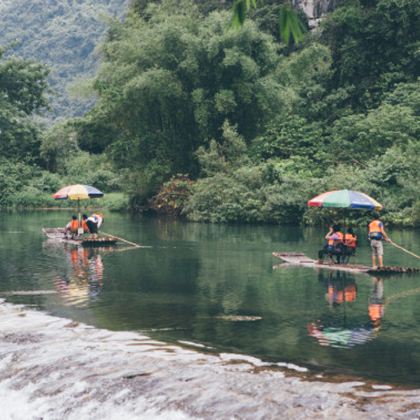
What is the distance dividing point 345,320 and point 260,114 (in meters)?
34.9

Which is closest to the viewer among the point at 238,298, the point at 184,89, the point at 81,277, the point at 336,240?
the point at 238,298

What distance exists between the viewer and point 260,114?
162 feet

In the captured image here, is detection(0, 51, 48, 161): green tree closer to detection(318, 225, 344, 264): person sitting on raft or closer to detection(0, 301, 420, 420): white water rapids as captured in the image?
detection(318, 225, 344, 264): person sitting on raft

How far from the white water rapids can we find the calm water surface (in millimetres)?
1080

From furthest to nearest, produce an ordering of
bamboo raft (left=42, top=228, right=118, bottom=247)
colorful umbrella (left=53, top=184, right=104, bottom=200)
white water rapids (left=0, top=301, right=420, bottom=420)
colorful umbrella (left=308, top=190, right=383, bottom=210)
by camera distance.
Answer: colorful umbrella (left=53, top=184, right=104, bottom=200) → bamboo raft (left=42, top=228, right=118, bottom=247) → colorful umbrella (left=308, top=190, right=383, bottom=210) → white water rapids (left=0, top=301, right=420, bottom=420)

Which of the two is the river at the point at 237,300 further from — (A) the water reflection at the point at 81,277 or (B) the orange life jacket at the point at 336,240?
(B) the orange life jacket at the point at 336,240

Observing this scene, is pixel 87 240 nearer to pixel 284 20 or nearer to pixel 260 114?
pixel 260 114

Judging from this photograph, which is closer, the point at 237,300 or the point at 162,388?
the point at 162,388

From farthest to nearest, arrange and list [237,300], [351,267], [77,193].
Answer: [77,193] < [351,267] < [237,300]

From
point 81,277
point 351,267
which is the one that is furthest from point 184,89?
point 351,267

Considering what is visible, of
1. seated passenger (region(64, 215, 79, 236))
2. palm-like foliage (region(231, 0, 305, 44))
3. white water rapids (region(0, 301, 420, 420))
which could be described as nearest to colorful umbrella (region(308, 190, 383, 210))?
white water rapids (region(0, 301, 420, 420))

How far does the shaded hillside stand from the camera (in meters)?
136

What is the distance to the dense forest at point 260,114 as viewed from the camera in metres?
42.3

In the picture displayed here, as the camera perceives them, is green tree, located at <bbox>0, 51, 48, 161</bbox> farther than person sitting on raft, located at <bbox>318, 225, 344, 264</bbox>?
Yes
